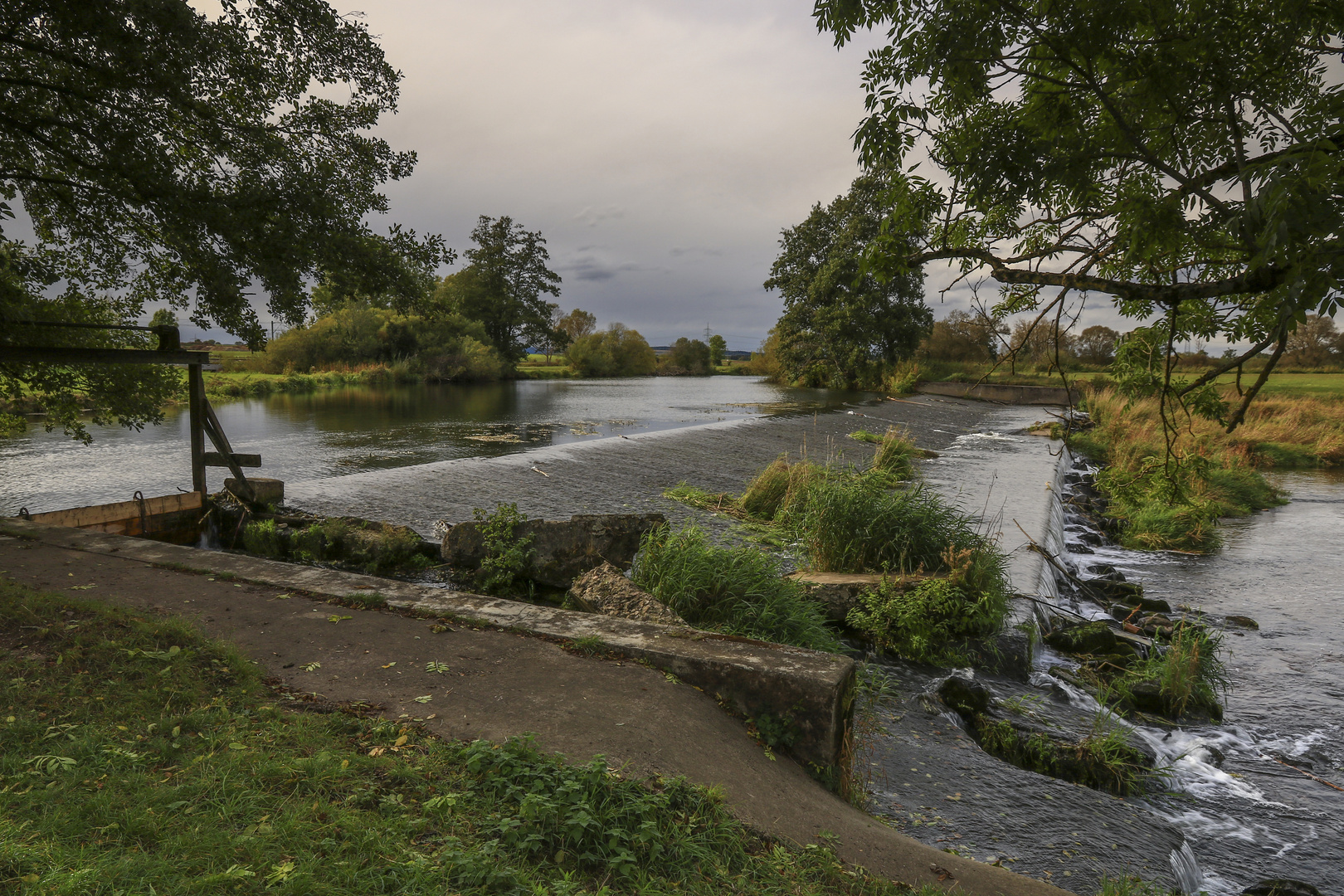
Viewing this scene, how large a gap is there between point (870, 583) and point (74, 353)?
28.3 ft

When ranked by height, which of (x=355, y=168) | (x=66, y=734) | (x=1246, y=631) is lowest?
(x=1246, y=631)

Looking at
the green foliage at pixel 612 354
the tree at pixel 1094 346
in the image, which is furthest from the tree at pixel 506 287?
the tree at pixel 1094 346

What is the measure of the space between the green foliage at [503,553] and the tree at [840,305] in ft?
123

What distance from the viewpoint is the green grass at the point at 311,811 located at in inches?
84.4

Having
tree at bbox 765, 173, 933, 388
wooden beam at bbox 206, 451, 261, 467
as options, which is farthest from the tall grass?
tree at bbox 765, 173, 933, 388

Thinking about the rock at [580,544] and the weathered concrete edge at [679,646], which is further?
the rock at [580,544]

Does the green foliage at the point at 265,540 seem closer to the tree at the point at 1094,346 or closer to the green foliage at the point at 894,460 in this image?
the green foliage at the point at 894,460

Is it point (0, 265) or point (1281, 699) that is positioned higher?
point (0, 265)

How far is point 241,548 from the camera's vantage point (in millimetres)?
8891

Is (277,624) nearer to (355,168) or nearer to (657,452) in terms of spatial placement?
(355,168)

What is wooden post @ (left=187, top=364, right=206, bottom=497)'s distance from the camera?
29.6 ft

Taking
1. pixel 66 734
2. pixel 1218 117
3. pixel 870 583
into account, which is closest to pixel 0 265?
pixel 66 734

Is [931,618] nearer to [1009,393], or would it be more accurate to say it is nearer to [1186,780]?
[1186,780]

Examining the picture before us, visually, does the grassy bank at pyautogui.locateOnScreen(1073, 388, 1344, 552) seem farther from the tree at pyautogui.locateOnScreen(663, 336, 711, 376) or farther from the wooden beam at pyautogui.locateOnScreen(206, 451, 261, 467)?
the tree at pyautogui.locateOnScreen(663, 336, 711, 376)
